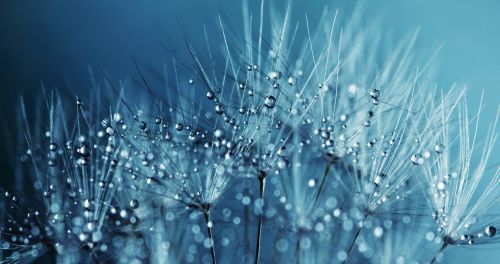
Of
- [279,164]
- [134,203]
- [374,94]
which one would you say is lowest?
[134,203]

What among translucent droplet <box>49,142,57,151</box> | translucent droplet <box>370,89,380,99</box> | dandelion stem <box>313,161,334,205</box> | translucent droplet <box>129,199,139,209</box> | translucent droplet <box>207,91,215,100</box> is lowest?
translucent droplet <box>129,199,139,209</box>

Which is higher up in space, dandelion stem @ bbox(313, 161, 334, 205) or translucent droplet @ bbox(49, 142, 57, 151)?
dandelion stem @ bbox(313, 161, 334, 205)

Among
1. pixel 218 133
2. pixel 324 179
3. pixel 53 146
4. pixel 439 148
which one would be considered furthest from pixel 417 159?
pixel 53 146

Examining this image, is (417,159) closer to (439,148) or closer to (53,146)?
(439,148)

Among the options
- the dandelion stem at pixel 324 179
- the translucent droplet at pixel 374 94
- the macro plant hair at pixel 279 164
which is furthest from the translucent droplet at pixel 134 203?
the translucent droplet at pixel 374 94

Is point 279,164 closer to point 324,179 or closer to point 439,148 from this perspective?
point 324,179

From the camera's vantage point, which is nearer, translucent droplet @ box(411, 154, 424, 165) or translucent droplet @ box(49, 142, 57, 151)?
translucent droplet @ box(411, 154, 424, 165)

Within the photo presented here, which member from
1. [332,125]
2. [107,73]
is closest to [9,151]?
[107,73]

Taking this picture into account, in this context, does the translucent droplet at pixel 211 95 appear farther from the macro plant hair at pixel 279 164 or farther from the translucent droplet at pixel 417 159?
the translucent droplet at pixel 417 159

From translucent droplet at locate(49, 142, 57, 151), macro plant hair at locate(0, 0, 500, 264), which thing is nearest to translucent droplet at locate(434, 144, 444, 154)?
macro plant hair at locate(0, 0, 500, 264)

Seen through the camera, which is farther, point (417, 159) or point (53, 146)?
point (53, 146)

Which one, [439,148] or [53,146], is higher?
[439,148]

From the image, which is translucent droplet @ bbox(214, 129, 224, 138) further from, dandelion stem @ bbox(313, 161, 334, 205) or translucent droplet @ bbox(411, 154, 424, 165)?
translucent droplet @ bbox(411, 154, 424, 165)
